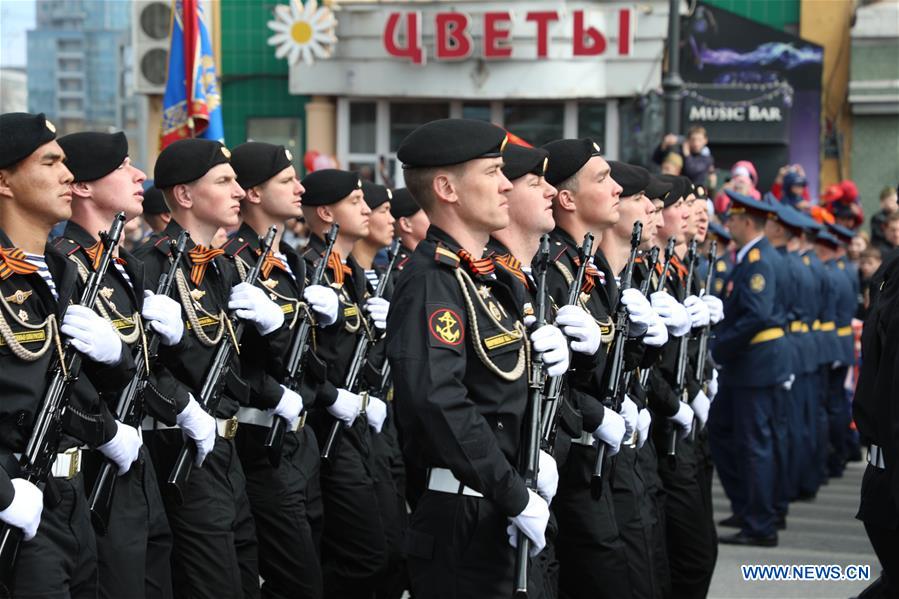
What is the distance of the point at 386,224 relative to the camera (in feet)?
25.1

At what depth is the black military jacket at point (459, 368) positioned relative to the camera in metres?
4.04

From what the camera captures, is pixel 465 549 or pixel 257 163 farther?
pixel 257 163

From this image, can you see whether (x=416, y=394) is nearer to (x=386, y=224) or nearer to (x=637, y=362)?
(x=637, y=362)

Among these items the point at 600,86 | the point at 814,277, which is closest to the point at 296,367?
the point at 814,277

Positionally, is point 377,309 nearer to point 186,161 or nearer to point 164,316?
point 186,161

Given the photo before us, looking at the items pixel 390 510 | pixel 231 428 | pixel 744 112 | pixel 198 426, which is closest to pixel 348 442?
pixel 390 510

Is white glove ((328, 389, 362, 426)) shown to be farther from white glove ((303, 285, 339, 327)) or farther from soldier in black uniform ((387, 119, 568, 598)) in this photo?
soldier in black uniform ((387, 119, 568, 598))

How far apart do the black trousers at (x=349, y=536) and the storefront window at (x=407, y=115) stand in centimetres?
1457

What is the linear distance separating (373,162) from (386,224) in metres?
13.2

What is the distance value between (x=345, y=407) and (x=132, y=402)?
5.95 feet

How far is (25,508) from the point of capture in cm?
398

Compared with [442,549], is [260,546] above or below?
below

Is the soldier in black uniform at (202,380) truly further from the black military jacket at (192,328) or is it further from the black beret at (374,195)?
the black beret at (374,195)

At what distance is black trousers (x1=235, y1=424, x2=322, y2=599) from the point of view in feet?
19.8
